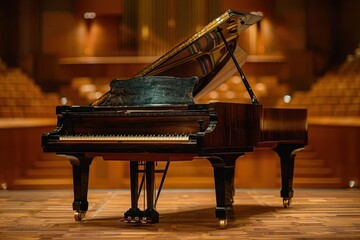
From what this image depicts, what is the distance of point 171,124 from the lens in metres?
3.27

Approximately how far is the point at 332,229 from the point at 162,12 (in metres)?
8.51

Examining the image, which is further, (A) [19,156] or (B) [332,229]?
(A) [19,156]

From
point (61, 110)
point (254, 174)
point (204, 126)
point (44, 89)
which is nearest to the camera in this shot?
point (204, 126)

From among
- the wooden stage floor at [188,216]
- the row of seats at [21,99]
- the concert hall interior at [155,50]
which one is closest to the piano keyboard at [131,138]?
the wooden stage floor at [188,216]

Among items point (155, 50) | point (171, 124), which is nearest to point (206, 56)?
point (171, 124)

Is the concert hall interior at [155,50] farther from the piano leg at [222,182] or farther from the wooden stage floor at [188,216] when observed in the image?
the piano leg at [222,182]

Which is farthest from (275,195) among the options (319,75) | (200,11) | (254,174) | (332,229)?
(200,11)

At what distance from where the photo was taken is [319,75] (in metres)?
10.7

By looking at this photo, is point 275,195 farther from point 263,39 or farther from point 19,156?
point 263,39

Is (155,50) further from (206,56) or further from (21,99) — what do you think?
(206,56)

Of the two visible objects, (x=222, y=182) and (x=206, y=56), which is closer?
(x=222, y=182)

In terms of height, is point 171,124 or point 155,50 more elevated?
point 155,50

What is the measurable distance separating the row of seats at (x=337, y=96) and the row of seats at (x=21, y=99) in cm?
316

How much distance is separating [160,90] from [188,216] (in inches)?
35.8
